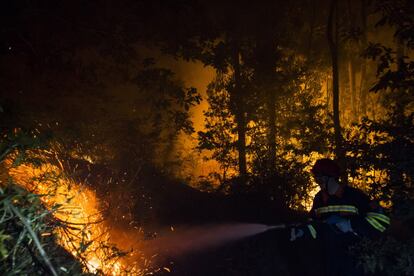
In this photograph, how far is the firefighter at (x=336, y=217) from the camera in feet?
15.6

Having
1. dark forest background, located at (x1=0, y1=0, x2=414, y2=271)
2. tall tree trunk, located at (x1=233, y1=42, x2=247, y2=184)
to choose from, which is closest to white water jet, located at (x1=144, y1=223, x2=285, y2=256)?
dark forest background, located at (x1=0, y1=0, x2=414, y2=271)

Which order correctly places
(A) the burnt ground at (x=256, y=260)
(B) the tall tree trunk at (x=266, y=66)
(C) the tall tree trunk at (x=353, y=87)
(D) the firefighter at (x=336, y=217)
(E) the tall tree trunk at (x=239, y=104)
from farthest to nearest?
(C) the tall tree trunk at (x=353, y=87) → (B) the tall tree trunk at (x=266, y=66) → (E) the tall tree trunk at (x=239, y=104) → (A) the burnt ground at (x=256, y=260) → (D) the firefighter at (x=336, y=217)

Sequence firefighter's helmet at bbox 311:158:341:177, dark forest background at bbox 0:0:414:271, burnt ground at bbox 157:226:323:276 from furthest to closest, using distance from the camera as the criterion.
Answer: burnt ground at bbox 157:226:323:276 → dark forest background at bbox 0:0:414:271 → firefighter's helmet at bbox 311:158:341:177

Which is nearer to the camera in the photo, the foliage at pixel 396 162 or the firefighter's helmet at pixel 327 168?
the firefighter's helmet at pixel 327 168

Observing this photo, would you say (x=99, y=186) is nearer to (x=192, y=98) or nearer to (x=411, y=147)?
(x=192, y=98)

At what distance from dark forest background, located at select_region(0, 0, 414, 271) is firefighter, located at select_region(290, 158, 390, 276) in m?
1.13

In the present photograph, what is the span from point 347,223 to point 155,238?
5.86 metres

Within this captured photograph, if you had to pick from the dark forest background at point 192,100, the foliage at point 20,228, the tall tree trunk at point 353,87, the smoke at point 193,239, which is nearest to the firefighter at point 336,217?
the dark forest background at point 192,100

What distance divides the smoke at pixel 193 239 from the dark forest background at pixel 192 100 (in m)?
0.64

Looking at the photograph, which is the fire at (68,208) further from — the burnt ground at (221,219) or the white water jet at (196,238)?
the burnt ground at (221,219)

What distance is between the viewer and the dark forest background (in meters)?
5.91

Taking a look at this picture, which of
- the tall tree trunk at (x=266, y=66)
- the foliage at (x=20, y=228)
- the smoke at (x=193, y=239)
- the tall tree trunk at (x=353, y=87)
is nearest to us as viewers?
the foliage at (x=20, y=228)

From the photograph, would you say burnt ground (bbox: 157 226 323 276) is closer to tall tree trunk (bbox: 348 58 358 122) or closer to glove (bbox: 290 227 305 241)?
glove (bbox: 290 227 305 241)

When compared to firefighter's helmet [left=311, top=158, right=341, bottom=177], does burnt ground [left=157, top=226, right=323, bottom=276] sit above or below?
below
